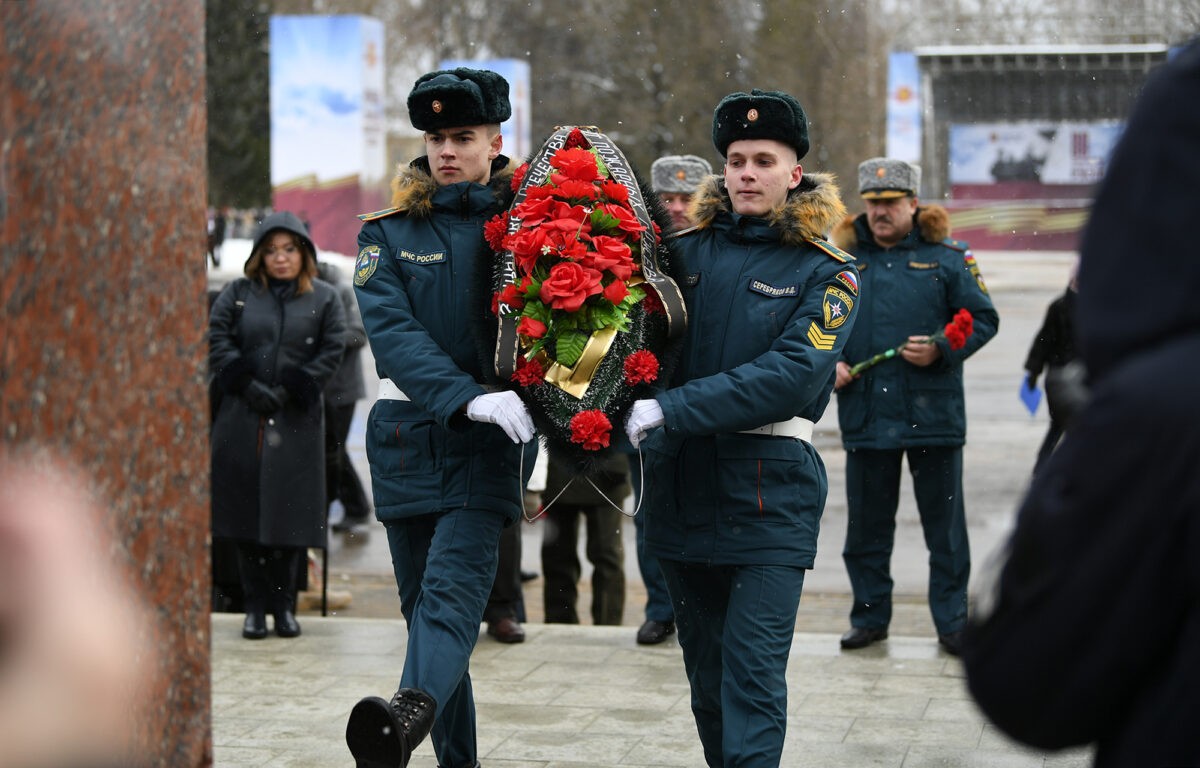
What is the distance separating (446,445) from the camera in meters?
4.85

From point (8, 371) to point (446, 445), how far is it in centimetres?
233

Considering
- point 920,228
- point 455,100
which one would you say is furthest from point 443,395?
point 920,228

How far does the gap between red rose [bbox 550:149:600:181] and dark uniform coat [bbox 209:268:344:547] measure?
10.8 feet

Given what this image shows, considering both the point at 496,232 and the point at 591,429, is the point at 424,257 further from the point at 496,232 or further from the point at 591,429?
the point at 591,429

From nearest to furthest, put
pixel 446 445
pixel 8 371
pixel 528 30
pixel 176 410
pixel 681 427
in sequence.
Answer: pixel 8 371, pixel 176 410, pixel 681 427, pixel 446 445, pixel 528 30

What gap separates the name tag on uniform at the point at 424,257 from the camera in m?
4.91

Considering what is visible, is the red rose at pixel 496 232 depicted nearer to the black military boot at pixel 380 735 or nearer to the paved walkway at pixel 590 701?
the black military boot at pixel 380 735

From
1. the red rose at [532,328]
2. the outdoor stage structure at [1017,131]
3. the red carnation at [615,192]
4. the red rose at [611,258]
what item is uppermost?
the outdoor stage structure at [1017,131]

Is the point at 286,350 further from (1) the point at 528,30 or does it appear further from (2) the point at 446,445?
(1) the point at 528,30

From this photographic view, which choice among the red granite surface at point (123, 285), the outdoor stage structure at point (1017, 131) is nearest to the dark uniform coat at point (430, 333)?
the red granite surface at point (123, 285)

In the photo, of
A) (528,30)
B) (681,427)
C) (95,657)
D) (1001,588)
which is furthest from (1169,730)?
(528,30)

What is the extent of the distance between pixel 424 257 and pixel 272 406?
3.06 m

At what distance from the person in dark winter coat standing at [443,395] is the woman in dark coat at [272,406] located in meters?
2.84

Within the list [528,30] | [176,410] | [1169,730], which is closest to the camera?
[1169,730]
